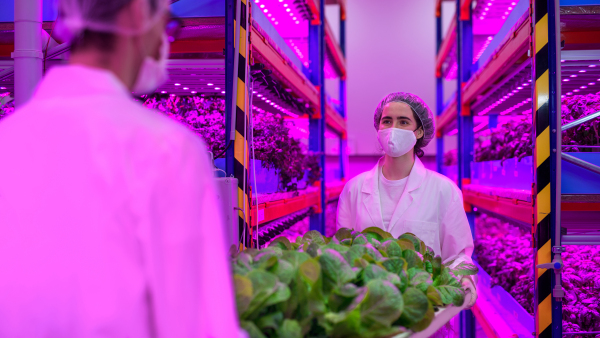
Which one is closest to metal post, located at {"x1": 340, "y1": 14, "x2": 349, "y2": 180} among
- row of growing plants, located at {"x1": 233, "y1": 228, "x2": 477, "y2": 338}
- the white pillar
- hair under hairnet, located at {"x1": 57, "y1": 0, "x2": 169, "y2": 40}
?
the white pillar

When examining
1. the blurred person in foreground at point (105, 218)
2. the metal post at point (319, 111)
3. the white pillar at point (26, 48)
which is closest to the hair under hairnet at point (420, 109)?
the white pillar at point (26, 48)

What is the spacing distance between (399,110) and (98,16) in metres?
1.97

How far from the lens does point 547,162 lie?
8.21 ft

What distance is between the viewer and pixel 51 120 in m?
0.78

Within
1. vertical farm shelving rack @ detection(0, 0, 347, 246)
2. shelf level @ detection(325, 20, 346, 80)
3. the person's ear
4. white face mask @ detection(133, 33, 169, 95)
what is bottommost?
white face mask @ detection(133, 33, 169, 95)

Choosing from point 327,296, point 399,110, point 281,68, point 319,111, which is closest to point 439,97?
point 319,111

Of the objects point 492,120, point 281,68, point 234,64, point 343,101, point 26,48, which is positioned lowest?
point 26,48

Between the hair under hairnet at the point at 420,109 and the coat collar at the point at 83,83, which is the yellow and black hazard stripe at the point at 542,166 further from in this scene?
the coat collar at the point at 83,83

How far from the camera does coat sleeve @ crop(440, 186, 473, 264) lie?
2.31 m

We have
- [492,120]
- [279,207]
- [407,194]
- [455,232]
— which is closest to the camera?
[455,232]

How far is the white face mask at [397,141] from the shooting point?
2.51 metres

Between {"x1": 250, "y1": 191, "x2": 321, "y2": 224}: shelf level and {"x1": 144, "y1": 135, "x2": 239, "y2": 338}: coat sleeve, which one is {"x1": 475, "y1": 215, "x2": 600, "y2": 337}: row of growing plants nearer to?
{"x1": 250, "y1": 191, "x2": 321, "y2": 224}: shelf level

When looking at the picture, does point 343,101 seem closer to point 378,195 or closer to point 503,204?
point 503,204

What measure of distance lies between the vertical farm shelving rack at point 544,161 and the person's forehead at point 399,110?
0.64 m
